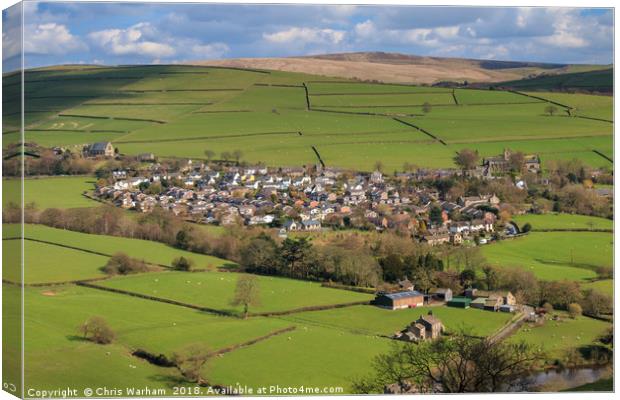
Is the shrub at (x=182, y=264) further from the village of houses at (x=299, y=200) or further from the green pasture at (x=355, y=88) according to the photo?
the green pasture at (x=355, y=88)

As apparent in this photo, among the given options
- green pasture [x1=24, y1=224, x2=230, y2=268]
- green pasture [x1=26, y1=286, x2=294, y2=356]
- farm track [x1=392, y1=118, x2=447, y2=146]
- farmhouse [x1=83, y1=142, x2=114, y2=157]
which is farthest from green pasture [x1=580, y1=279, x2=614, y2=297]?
farmhouse [x1=83, y1=142, x2=114, y2=157]

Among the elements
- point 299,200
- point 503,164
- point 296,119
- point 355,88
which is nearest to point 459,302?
point 503,164

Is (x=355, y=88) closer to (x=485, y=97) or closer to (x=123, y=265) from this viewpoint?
(x=485, y=97)

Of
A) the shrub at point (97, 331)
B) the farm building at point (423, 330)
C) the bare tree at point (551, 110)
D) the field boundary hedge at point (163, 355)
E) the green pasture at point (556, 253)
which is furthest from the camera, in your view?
the bare tree at point (551, 110)

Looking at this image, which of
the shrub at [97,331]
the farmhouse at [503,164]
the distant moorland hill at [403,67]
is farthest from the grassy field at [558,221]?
the shrub at [97,331]

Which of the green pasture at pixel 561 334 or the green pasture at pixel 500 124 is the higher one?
the green pasture at pixel 500 124

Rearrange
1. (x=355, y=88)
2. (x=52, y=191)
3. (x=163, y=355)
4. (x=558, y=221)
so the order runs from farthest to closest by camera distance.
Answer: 1. (x=355, y=88)
2. (x=558, y=221)
3. (x=52, y=191)
4. (x=163, y=355)
